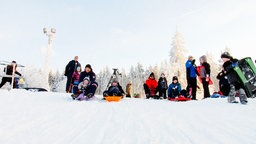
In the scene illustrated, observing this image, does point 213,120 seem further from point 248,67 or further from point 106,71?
point 106,71

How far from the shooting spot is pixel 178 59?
105 feet

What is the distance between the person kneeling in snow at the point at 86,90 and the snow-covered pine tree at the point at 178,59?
77.1ft

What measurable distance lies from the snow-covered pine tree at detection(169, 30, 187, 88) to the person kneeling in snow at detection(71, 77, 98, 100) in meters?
23.5

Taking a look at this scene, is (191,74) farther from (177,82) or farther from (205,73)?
(177,82)

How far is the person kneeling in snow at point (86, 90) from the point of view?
8.26m

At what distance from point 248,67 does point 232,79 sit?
1.75ft

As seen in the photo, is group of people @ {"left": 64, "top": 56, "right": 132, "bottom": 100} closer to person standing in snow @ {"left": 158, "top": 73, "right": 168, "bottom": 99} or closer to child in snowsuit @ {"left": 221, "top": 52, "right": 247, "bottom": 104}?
person standing in snow @ {"left": 158, "top": 73, "right": 168, "bottom": 99}

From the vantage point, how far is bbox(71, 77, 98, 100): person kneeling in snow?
27.1 ft

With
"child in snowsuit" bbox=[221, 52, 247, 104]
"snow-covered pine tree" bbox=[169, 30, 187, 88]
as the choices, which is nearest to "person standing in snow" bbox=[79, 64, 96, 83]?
"child in snowsuit" bbox=[221, 52, 247, 104]

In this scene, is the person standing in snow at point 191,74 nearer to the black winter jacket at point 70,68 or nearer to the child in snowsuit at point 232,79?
the child in snowsuit at point 232,79

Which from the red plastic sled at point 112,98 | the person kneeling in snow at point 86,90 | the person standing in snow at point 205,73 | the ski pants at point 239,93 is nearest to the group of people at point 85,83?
the person kneeling in snow at point 86,90

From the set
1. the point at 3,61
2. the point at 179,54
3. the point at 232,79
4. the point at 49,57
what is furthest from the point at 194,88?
the point at 179,54

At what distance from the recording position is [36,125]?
3.56 m

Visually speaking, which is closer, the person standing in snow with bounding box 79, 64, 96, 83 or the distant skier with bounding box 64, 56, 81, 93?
the person standing in snow with bounding box 79, 64, 96, 83
